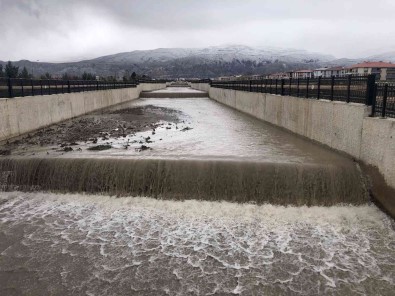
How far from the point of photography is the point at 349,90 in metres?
13.1

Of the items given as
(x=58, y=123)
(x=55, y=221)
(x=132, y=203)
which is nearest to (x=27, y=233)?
(x=55, y=221)

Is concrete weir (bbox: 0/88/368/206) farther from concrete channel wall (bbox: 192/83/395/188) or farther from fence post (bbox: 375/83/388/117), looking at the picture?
fence post (bbox: 375/83/388/117)

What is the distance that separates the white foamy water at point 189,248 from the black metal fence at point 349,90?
3.16m

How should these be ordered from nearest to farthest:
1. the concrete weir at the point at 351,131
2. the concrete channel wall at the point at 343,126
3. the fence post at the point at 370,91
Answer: the concrete weir at the point at 351,131 < the concrete channel wall at the point at 343,126 < the fence post at the point at 370,91

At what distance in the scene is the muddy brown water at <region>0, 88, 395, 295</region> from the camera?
7109mm

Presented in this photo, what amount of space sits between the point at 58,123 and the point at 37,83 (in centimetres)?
329

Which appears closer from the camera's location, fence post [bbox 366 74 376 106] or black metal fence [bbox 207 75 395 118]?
black metal fence [bbox 207 75 395 118]

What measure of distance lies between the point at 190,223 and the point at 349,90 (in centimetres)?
760

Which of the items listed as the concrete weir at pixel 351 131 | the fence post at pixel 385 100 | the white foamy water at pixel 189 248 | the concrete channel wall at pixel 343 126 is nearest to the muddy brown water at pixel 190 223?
the white foamy water at pixel 189 248

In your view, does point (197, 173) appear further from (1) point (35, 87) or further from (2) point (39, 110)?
(1) point (35, 87)

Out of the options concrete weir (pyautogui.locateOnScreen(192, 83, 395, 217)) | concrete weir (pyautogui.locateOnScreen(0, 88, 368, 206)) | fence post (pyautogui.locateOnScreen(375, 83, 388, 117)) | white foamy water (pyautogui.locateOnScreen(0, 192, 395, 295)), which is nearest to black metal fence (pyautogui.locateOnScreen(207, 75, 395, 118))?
fence post (pyautogui.locateOnScreen(375, 83, 388, 117))

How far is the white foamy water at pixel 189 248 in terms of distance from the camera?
22.8ft

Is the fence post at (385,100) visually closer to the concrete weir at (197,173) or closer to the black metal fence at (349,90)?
the black metal fence at (349,90)

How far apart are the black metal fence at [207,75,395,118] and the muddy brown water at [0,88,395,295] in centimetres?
203
